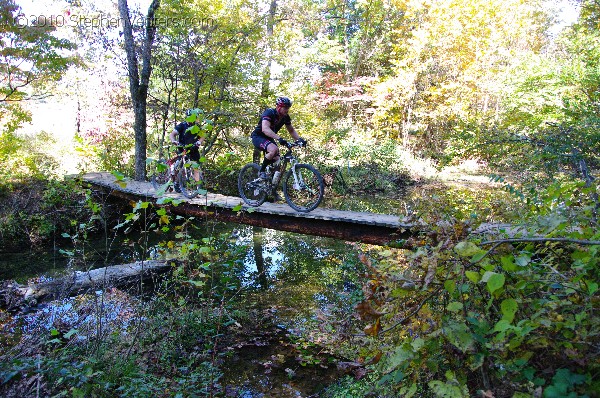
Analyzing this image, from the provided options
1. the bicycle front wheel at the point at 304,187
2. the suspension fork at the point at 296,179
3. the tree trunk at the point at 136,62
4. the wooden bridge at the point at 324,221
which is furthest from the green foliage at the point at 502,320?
the tree trunk at the point at 136,62

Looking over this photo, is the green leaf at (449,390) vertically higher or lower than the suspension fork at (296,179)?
lower

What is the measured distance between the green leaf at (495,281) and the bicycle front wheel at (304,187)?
427 cm

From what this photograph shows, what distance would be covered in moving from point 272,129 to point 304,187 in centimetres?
106

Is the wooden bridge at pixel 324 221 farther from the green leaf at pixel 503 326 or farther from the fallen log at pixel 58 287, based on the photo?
the green leaf at pixel 503 326

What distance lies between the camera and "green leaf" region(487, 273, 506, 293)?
1387 millimetres

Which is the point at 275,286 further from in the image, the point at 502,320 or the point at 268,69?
the point at 268,69

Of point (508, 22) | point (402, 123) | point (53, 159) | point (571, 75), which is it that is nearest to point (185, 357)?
point (53, 159)

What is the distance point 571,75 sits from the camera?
12781 millimetres

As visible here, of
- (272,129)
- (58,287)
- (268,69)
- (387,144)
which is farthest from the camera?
(387,144)

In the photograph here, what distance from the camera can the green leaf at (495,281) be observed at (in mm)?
1387

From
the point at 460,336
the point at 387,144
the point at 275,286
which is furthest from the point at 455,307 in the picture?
the point at 387,144

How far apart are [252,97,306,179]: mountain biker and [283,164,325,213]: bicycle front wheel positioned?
421 mm

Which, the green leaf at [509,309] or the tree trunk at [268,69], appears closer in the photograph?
the green leaf at [509,309]

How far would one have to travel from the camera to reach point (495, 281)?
1412 millimetres
